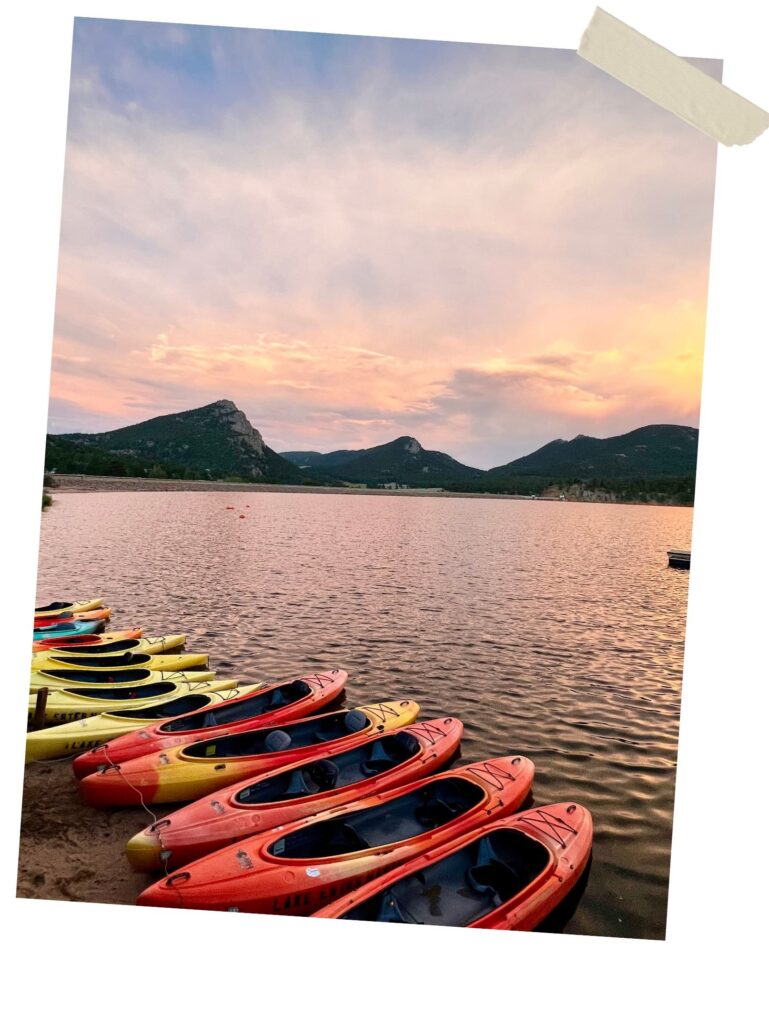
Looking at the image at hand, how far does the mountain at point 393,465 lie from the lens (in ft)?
65.0

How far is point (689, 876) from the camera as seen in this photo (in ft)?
11.6

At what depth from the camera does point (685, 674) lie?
360 cm

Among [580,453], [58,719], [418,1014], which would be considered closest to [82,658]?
[58,719]

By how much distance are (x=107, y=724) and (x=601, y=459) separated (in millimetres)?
17460

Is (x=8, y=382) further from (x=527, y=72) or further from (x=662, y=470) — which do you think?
(x=662, y=470)

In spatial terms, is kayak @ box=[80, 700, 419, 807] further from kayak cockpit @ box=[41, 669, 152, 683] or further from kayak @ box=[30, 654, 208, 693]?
kayak cockpit @ box=[41, 669, 152, 683]

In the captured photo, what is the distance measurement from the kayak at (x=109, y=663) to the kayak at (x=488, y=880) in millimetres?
5250

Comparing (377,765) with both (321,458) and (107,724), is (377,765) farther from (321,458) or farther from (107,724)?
(321,458)

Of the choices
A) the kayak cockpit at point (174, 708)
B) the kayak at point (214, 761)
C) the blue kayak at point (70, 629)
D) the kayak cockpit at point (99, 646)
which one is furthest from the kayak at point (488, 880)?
the blue kayak at point (70, 629)

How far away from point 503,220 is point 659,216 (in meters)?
1.68

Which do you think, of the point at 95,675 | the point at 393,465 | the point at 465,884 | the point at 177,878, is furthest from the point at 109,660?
the point at 393,465

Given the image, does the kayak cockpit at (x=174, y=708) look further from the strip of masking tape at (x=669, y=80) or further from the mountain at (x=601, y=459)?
the mountain at (x=601, y=459)

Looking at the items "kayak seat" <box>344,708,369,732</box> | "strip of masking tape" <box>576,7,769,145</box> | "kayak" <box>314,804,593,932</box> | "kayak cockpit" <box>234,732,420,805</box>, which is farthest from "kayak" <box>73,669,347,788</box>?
"strip of masking tape" <box>576,7,769,145</box>

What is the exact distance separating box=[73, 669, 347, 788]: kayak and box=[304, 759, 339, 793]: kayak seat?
1.24 metres
